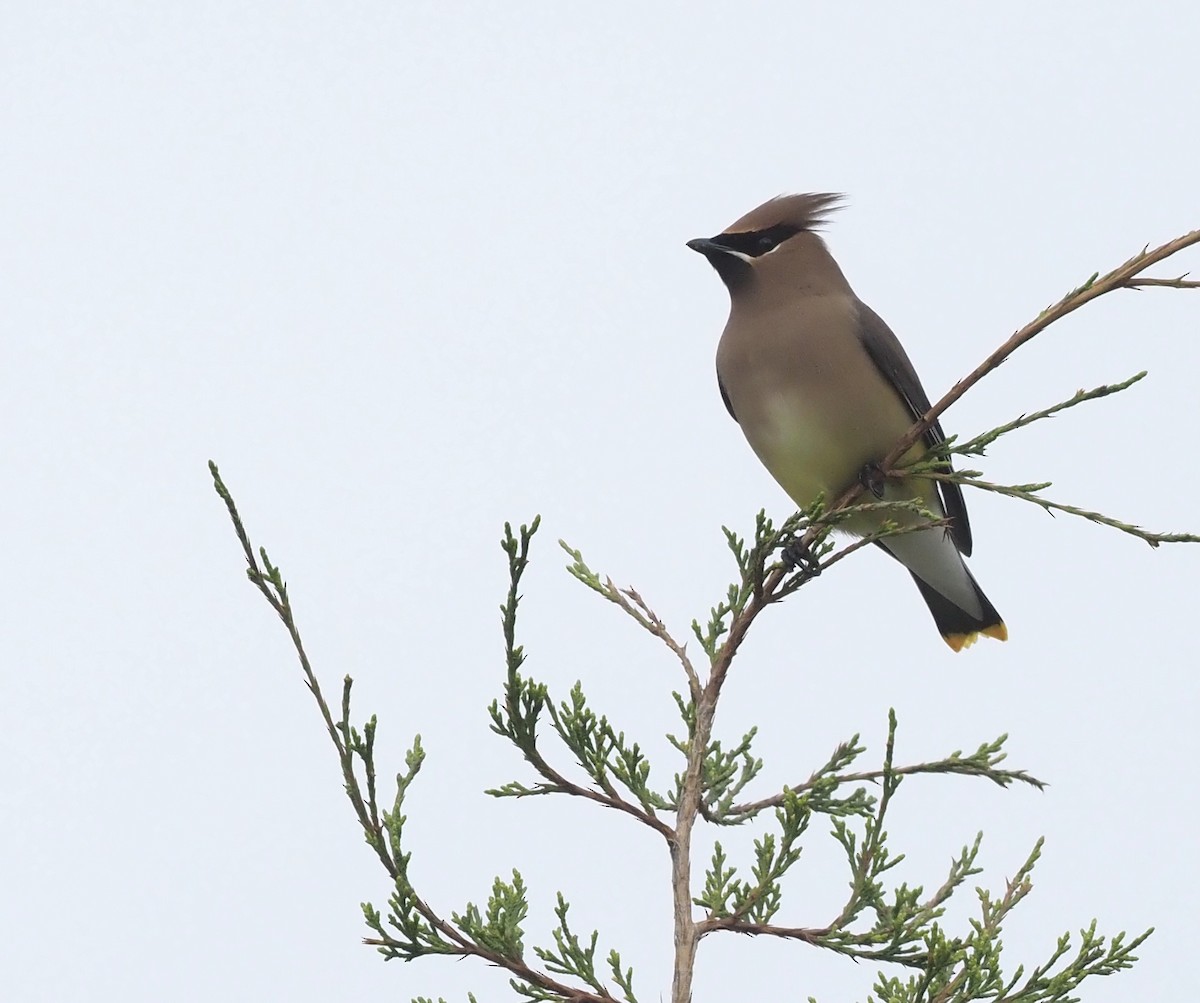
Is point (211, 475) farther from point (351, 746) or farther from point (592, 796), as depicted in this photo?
point (592, 796)

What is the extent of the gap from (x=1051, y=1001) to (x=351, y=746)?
1.48 m

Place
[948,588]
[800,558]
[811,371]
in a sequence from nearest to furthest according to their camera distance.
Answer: [800,558]
[811,371]
[948,588]

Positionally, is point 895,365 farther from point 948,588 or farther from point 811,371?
point 948,588

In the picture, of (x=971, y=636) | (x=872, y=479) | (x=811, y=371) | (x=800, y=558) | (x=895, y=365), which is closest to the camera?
(x=800, y=558)

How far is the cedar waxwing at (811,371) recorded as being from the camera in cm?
462

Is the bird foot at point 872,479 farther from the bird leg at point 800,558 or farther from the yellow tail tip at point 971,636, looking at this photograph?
the yellow tail tip at point 971,636

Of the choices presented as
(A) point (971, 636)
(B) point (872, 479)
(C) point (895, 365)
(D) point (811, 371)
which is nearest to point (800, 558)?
(B) point (872, 479)

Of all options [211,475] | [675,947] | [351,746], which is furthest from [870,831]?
[211,475]

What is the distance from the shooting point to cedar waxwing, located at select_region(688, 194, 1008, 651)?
462 centimetres

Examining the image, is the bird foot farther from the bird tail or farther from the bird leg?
the bird leg

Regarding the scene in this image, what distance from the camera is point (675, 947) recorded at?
8.93ft

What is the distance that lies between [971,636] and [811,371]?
1537mm

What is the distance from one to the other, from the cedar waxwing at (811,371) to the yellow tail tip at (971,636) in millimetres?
431

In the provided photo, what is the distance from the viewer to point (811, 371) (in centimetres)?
472
